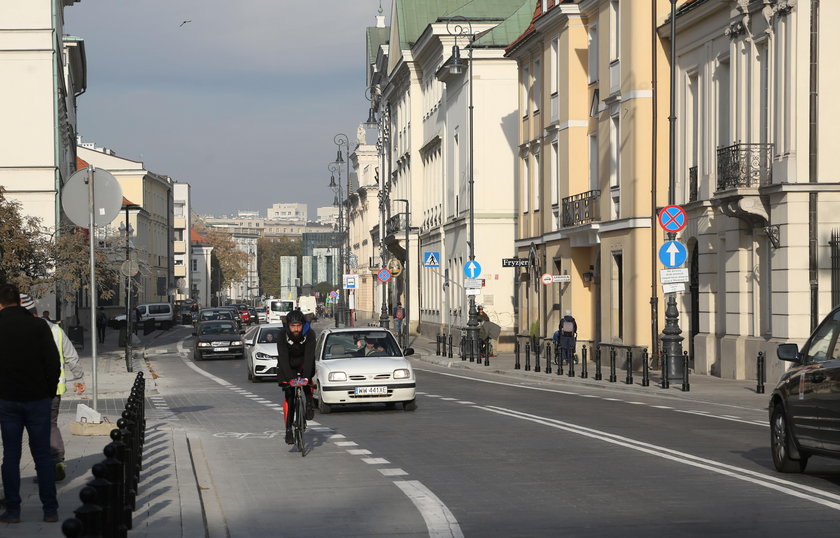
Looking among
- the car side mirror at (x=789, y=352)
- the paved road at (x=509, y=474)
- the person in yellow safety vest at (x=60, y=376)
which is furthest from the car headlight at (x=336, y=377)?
the car side mirror at (x=789, y=352)

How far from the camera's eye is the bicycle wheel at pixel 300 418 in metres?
16.3

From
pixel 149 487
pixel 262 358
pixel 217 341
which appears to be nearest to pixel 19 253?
pixel 217 341

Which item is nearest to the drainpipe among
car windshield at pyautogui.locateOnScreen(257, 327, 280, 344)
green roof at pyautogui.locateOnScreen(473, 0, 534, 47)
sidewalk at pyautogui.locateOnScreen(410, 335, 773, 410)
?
sidewalk at pyautogui.locateOnScreen(410, 335, 773, 410)

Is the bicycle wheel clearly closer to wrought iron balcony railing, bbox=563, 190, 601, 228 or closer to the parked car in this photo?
the parked car

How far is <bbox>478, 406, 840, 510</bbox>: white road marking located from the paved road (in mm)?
22

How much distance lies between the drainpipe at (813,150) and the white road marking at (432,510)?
60.2 ft

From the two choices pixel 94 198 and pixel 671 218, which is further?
pixel 671 218

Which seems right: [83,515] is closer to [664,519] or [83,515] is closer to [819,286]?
[664,519]

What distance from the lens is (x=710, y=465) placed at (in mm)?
14273

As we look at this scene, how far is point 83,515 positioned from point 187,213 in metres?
178

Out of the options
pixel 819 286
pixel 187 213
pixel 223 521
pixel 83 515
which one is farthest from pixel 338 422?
pixel 187 213

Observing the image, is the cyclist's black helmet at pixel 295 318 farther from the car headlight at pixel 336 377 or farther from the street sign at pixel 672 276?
the street sign at pixel 672 276

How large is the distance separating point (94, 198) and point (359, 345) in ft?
28.2

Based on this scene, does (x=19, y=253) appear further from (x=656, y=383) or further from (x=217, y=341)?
(x=656, y=383)
